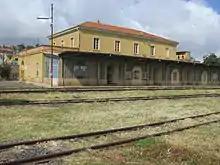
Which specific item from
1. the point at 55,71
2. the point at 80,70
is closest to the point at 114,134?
the point at 55,71

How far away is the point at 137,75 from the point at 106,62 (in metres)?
6.16

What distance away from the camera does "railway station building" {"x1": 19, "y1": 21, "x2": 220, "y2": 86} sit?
38.9 m

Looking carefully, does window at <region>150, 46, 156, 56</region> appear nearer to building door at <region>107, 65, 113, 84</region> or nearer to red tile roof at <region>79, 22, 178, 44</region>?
red tile roof at <region>79, 22, 178, 44</region>

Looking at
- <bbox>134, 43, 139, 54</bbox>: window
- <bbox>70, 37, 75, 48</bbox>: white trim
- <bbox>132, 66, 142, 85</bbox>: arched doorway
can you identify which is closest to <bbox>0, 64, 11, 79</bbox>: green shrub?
<bbox>70, 37, 75, 48</bbox>: white trim

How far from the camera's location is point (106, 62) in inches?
1683

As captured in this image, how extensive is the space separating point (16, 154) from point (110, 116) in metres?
6.72

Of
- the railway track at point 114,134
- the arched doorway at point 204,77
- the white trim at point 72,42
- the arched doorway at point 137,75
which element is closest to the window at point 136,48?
the arched doorway at point 137,75

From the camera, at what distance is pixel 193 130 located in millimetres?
10602

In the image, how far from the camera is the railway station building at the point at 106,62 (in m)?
38.9

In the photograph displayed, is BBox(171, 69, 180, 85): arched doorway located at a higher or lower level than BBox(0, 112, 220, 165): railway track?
higher

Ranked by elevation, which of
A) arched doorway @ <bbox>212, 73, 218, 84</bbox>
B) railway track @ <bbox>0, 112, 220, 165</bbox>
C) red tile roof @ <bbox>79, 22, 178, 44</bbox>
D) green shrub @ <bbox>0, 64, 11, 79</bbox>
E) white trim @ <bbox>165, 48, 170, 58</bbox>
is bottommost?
railway track @ <bbox>0, 112, 220, 165</bbox>

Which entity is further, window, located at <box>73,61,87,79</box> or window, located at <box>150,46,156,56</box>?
window, located at <box>150,46,156,56</box>

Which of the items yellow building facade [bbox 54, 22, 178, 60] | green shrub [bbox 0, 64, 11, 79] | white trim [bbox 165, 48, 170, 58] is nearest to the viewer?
yellow building facade [bbox 54, 22, 178, 60]

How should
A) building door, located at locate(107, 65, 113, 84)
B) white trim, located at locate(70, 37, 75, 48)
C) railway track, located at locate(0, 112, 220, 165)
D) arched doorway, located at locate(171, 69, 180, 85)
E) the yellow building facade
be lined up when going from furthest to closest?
arched doorway, located at locate(171, 69, 180, 85) < white trim, located at locate(70, 37, 75, 48) < the yellow building facade < building door, located at locate(107, 65, 113, 84) < railway track, located at locate(0, 112, 220, 165)
